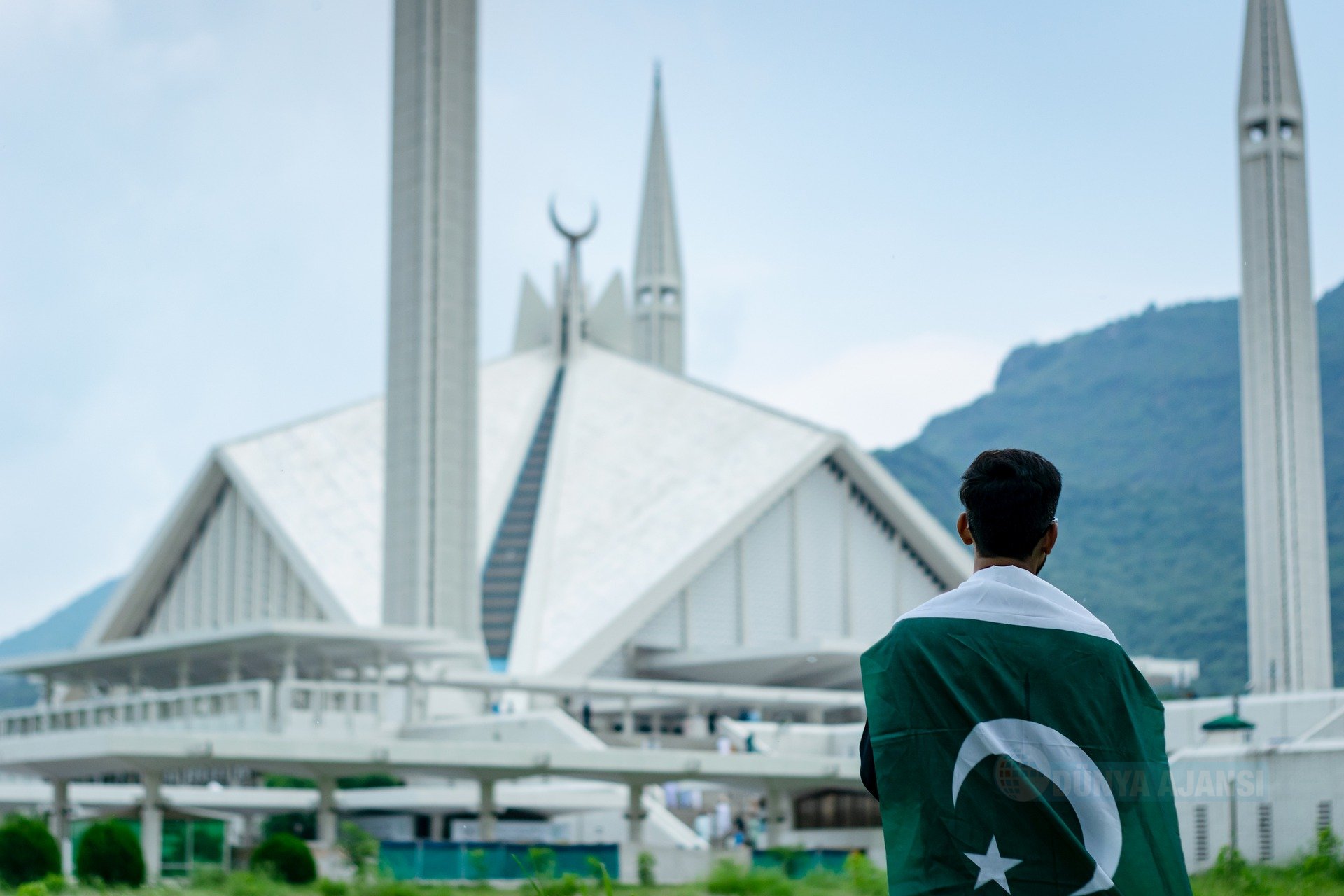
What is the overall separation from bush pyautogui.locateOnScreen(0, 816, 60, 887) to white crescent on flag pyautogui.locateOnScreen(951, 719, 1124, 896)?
42.4ft

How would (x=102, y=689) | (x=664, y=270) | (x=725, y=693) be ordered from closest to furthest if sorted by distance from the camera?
1. (x=725, y=693)
2. (x=102, y=689)
3. (x=664, y=270)

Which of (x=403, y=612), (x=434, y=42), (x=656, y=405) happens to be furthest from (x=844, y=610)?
(x=434, y=42)

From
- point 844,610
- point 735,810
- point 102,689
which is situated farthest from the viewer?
point 844,610

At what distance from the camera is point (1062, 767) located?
205cm

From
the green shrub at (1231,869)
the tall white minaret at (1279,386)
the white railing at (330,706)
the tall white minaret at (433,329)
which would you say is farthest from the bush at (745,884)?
the tall white minaret at (1279,386)

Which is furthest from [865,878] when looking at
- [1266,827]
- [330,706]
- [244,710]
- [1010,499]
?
[330,706]

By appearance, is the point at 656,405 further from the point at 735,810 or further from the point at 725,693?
the point at 735,810

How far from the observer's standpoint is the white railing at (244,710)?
20.5 meters

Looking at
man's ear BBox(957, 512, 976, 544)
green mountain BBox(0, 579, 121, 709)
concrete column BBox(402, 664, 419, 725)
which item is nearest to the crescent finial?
concrete column BBox(402, 664, 419, 725)

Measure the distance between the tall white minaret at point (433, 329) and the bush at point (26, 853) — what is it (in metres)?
11.0

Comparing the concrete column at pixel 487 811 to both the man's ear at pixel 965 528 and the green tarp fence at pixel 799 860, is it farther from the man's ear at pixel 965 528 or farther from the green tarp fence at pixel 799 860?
the man's ear at pixel 965 528

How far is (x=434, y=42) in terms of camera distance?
26.4 metres

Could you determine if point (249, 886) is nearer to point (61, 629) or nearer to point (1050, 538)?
point (1050, 538)

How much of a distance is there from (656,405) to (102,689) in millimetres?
14120
